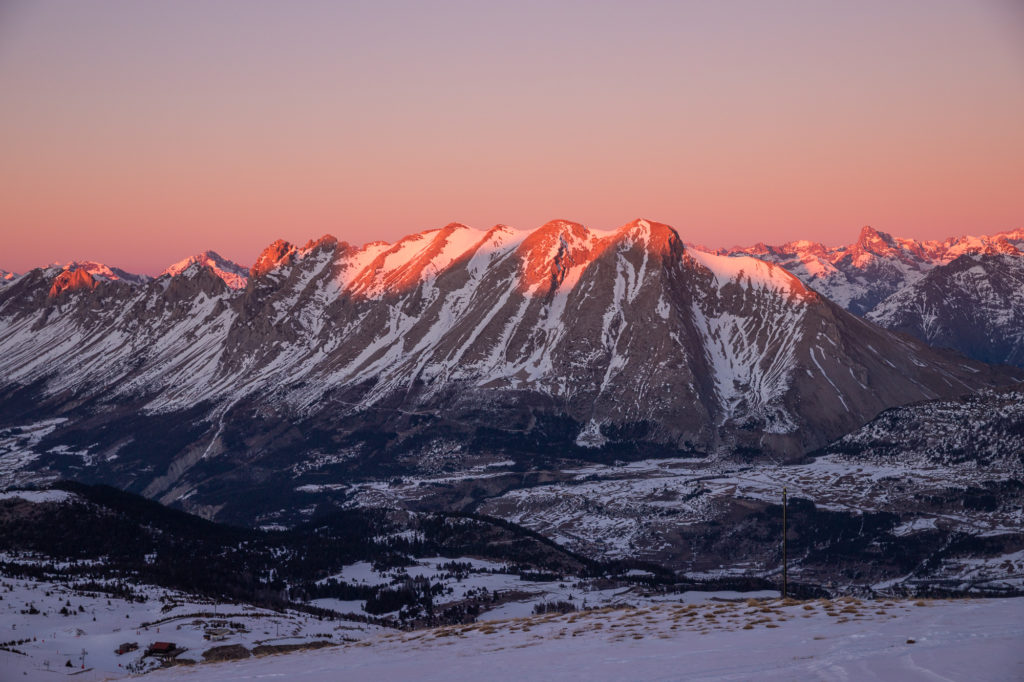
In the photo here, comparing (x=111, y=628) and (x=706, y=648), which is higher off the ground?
(x=706, y=648)

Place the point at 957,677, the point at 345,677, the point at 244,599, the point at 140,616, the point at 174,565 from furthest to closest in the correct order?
the point at 174,565 < the point at 244,599 < the point at 140,616 < the point at 345,677 < the point at 957,677

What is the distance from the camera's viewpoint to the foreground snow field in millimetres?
60469

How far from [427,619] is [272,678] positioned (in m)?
91.5

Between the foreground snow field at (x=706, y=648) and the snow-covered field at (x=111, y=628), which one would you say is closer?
→ the foreground snow field at (x=706, y=648)

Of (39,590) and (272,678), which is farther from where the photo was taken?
(39,590)

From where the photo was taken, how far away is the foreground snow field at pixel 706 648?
198 ft

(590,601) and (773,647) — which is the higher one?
(773,647)

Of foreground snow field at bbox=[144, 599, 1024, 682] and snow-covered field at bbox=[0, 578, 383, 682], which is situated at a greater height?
foreground snow field at bbox=[144, 599, 1024, 682]

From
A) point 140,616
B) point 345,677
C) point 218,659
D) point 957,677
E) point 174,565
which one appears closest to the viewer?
point 957,677

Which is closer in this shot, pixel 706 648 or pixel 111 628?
pixel 706 648

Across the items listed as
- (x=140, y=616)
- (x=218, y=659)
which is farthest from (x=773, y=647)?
(x=140, y=616)

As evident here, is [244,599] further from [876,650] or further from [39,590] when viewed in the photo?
[876,650]

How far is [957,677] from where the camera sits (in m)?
55.5

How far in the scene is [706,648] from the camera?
6988 centimetres
